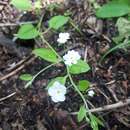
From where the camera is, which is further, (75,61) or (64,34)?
(64,34)

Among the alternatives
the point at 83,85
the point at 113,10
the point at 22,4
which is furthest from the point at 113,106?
the point at 22,4

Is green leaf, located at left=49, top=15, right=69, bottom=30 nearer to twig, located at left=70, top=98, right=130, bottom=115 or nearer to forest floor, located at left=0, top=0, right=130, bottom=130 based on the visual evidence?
forest floor, located at left=0, top=0, right=130, bottom=130

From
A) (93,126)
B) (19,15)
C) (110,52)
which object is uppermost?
(19,15)

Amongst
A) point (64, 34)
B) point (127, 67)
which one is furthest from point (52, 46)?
point (127, 67)

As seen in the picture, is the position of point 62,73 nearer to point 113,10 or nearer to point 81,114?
point 81,114

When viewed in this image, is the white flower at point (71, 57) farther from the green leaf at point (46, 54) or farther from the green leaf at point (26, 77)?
the green leaf at point (26, 77)

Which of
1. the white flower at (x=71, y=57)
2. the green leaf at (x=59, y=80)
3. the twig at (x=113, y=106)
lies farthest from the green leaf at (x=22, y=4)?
the twig at (x=113, y=106)

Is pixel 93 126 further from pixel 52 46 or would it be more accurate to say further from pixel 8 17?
pixel 8 17
